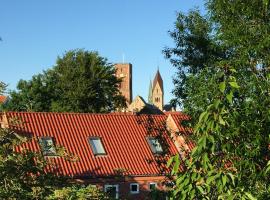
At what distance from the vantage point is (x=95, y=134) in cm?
2630

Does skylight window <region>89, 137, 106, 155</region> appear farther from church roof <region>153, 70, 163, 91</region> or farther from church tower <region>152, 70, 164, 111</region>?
church roof <region>153, 70, 163, 91</region>

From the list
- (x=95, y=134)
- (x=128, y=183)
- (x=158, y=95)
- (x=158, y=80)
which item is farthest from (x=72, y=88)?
(x=158, y=80)

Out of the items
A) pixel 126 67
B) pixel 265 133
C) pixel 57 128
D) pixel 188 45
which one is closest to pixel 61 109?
pixel 57 128

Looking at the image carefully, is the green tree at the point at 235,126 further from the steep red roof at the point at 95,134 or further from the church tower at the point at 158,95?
the church tower at the point at 158,95

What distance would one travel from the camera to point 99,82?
4725 centimetres

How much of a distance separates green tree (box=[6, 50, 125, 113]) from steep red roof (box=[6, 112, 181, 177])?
57.5 feet

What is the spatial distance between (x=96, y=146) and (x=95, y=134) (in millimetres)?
879

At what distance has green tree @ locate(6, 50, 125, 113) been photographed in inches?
1772

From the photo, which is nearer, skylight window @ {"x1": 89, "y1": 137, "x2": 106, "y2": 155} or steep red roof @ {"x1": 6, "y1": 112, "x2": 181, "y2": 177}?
steep red roof @ {"x1": 6, "y1": 112, "x2": 181, "y2": 177}

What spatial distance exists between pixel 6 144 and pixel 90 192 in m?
4.06

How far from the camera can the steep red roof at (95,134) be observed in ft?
79.5

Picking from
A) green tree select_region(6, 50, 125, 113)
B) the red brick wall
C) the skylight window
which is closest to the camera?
the red brick wall

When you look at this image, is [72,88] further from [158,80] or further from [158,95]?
[158,80]

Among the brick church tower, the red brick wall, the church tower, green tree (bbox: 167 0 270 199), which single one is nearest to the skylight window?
the red brick wall
